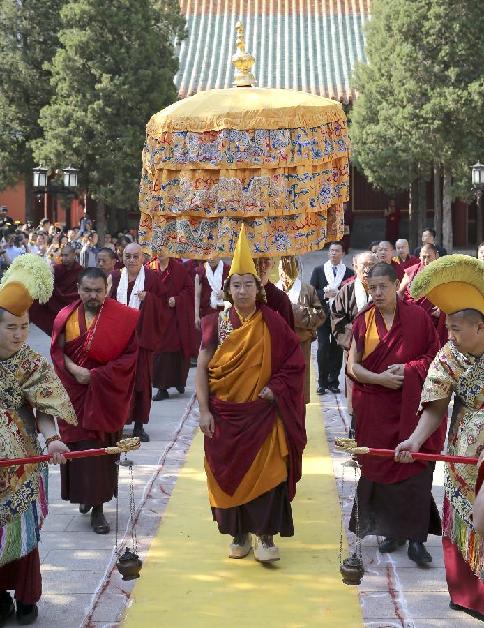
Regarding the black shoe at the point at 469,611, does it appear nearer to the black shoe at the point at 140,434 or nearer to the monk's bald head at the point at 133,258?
the black shoe at the point at 140,434

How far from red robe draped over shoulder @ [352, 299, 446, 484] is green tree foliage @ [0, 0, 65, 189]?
19.3 meters

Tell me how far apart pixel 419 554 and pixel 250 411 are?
1199mm

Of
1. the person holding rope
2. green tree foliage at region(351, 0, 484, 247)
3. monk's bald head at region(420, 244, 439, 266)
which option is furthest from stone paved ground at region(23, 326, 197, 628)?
green tree foliage at region(351, 0, 484, 247)

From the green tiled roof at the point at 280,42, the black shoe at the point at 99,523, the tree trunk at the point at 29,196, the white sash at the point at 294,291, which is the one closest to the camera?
the black shoe at the point at 99,523

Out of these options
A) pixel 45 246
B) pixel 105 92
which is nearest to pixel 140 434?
pixel 45 246

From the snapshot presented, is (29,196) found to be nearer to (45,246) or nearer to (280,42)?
(45,246)

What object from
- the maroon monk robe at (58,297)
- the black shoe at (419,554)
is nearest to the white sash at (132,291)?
the maroon monk robe at (58,297)

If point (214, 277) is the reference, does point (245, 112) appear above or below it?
above

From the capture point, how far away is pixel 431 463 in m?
6.01

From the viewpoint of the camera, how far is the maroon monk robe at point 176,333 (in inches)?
438

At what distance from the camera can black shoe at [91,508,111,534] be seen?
21.6ft

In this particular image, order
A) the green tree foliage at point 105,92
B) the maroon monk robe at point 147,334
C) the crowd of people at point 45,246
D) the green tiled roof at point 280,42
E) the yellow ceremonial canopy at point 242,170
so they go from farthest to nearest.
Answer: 1. the green tiled roof at point 280,42
2. the green tree foliage at point 105,92
3. the crowd of people at point 45,246
4. the maroon monk robe at point 147,334
5. the yellow ceremonial canopy at point 242,170

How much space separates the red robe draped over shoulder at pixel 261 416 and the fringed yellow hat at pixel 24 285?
1.26 metres

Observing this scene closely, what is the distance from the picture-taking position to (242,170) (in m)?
6.71
